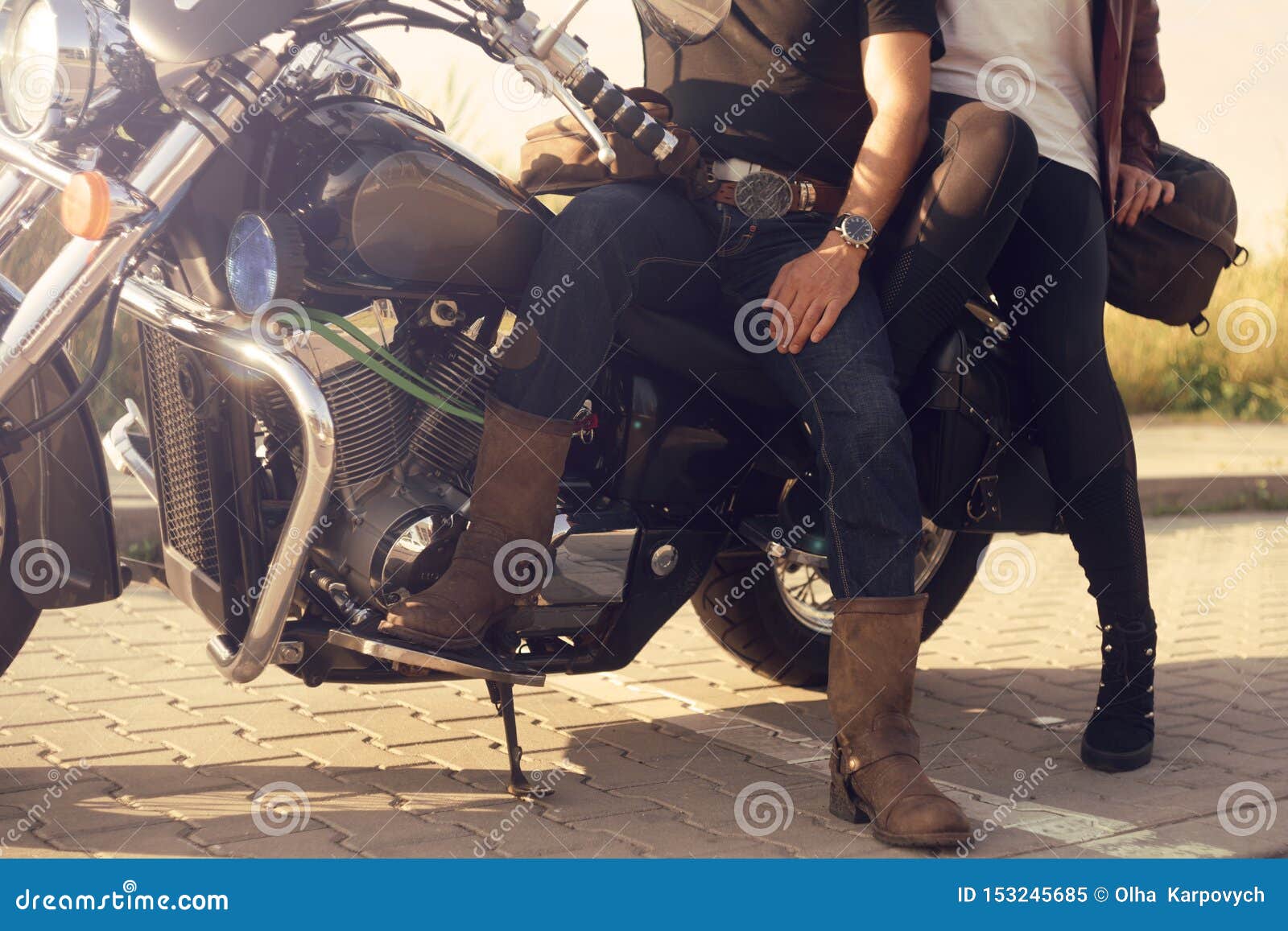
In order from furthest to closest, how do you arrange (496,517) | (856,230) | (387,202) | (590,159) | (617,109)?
(590,159), (856,230), (496,517), (387,202), (617,109)

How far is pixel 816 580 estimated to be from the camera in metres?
3.91

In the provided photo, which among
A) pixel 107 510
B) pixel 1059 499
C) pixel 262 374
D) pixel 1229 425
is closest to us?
pixel 262 374

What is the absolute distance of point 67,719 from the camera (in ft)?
11.0

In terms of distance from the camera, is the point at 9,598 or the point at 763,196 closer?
the point at 9,598

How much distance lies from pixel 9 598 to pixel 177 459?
0.40 m

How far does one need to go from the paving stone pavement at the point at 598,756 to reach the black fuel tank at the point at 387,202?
1.05m

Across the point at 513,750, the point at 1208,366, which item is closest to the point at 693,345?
the point at 513,750

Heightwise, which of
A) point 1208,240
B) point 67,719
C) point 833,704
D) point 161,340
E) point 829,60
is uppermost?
point 1208,240

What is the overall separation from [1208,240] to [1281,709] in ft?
4.13

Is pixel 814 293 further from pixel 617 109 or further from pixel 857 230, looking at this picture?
pixel 617 109

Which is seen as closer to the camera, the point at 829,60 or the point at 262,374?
the point at 262,374

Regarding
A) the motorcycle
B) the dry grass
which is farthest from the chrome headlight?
the dry grass

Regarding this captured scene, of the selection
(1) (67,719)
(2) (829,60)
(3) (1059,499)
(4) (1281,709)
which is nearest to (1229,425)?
(4) (1281,709)

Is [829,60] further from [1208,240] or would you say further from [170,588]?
[170,588]
